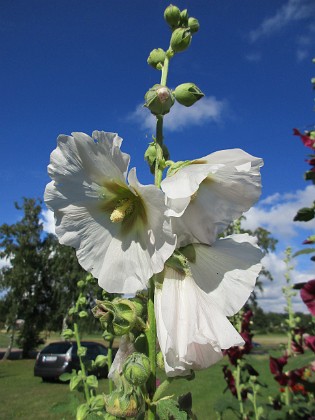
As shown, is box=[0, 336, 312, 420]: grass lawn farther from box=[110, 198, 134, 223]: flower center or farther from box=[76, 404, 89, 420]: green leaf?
box=[110, 198, 134, 223]: flower center

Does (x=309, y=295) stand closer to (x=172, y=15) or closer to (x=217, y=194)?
(x=217, y=194)

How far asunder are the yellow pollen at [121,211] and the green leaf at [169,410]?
0.48m

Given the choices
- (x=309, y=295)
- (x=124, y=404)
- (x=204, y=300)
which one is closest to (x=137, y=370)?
(x=124, y=404)

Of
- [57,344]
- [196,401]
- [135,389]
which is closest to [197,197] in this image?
[135,389]

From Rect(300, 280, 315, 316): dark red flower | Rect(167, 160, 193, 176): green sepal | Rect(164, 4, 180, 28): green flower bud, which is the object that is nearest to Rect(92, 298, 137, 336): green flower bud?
Rect(167, 160, 193, 176): green sepal

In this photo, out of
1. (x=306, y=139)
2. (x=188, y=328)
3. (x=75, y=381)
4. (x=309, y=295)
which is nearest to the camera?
(x=188, y=328)

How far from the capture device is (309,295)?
197 cm

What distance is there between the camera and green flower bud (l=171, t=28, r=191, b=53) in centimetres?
130

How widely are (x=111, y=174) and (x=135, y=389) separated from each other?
0.57 metres

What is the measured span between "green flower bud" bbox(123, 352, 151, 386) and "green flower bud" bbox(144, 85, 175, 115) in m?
0.68

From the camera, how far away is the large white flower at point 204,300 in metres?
0.85

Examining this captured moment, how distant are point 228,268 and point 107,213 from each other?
385 mm

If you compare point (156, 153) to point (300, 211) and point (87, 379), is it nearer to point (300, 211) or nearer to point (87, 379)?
point (300, 211)

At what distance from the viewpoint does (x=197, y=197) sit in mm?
948
